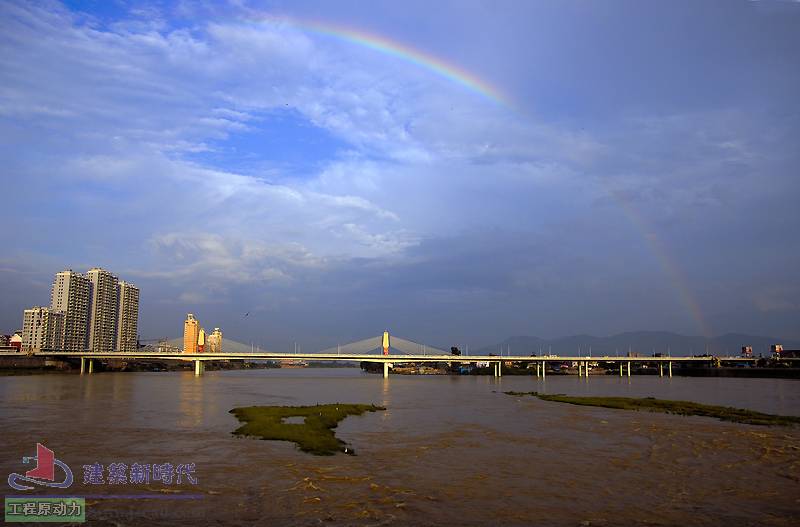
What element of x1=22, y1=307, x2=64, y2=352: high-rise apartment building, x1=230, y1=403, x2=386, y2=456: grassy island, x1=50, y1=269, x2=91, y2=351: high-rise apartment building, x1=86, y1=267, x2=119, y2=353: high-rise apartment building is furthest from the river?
x1=86, y1=267, x2=119, y2=353: high-rise apartment building

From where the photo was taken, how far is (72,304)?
16712 cm

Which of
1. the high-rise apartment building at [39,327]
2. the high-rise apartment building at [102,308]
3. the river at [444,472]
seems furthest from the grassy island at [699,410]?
the high-rise apartment building at [102,308]

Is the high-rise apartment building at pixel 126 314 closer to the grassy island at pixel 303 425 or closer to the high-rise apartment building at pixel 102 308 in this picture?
the high-rise apartment building at pixel 102 308

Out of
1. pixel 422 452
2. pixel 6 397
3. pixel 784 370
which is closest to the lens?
pixel 422 452

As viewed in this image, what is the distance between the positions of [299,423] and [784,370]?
131 m

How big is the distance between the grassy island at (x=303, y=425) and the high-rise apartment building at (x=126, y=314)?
17067cm

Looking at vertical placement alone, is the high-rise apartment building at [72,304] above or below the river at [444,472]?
above

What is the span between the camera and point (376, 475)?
18.0m

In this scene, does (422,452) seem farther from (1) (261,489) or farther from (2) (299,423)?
(2) (299,423)

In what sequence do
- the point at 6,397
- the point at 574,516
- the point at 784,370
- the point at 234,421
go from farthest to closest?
the point at 784,370
the point at 6,397
the point at 234,421
the point at 574,516

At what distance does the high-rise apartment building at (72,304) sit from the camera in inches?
6501

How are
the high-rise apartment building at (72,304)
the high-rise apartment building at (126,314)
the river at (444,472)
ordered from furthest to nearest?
1. the high-rise apartment building at (126,314)
2. the high-rise apartment building at (72,304)
3. the river at (444,472)

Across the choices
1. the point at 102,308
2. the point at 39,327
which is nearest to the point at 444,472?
Result: the point at 39,327

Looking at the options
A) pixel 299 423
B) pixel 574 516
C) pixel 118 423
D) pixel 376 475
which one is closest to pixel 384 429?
pixel 299 423
